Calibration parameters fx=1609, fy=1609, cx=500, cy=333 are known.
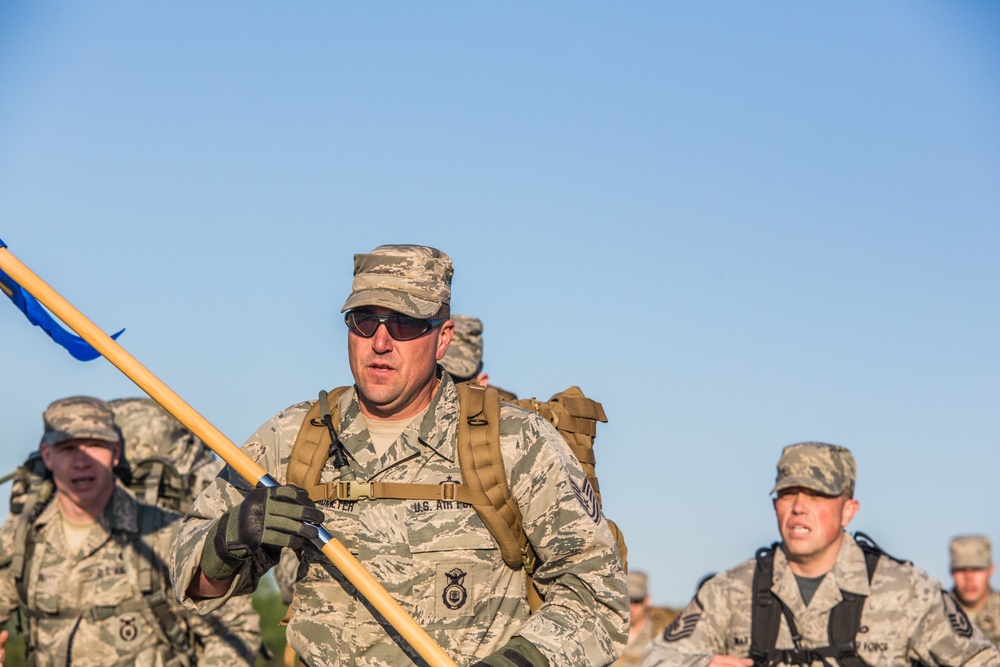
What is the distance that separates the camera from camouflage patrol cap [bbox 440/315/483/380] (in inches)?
456

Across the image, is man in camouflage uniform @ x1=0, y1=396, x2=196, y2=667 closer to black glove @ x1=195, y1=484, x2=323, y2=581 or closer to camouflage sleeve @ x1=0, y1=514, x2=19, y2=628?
camouflage sleeve @ x1=0, y1=514, x2=19, y2=628

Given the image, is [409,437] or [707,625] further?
[707,625]

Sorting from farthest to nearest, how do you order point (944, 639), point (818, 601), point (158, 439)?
point (158, 439)
point (818, 601)
point (944, 639)

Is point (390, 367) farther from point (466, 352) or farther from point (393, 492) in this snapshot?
point (466, 352)

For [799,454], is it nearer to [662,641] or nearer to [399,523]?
[662,641]

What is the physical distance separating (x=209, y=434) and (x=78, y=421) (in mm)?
4733

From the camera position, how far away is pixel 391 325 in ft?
22.6

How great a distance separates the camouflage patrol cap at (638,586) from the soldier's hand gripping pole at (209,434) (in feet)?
44.6

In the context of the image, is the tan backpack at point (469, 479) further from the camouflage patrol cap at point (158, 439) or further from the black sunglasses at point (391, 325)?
the camouflage patrol cap at point (158, 439)

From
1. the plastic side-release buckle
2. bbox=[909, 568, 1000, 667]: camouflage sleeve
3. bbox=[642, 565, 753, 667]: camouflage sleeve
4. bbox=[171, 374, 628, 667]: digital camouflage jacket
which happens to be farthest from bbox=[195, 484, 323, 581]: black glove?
bbox=[909, 568, 1000, 667]: camouflage sleeve

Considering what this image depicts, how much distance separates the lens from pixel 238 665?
10.9 meters

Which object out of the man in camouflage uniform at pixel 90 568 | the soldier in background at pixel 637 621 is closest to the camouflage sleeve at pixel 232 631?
the man in camouflage uniform at pixel 90 568

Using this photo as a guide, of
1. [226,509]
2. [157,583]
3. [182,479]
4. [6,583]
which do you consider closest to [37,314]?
[226,509]

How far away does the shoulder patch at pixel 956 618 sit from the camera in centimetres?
1064
